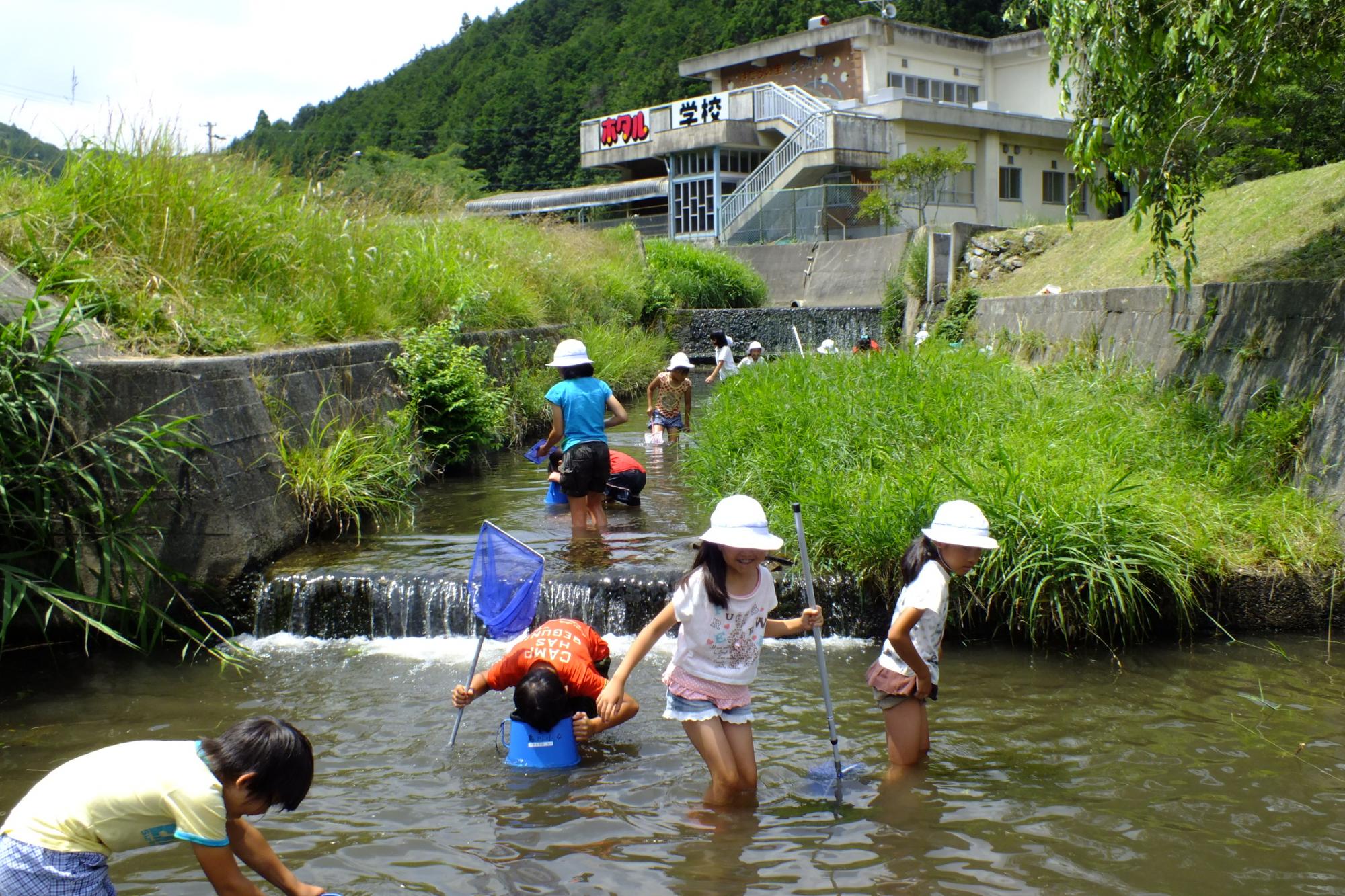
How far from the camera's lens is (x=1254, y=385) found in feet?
28.7

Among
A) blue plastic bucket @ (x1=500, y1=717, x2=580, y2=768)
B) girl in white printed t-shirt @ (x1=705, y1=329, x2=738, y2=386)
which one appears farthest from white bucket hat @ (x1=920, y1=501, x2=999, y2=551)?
girl in white printed t-shirt @ (x1=705, y1=329, x2=738, y2=386)

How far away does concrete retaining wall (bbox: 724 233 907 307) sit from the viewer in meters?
26.1

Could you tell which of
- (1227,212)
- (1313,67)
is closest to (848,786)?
(1313,67)

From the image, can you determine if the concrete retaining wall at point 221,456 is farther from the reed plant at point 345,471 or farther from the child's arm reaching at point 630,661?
the child's arm reaching at point 630,661

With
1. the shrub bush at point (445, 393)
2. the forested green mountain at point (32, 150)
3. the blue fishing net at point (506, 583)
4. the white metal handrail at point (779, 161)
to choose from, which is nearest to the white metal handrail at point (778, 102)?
the white metal handrail at point (779, 161)

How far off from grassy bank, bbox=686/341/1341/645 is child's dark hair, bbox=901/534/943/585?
79.9 inches

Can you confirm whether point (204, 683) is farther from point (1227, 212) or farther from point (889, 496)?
point (1227, 212)

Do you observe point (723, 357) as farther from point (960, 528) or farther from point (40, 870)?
point (40, 870)

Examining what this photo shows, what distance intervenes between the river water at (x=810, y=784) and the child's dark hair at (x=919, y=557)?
0.99m

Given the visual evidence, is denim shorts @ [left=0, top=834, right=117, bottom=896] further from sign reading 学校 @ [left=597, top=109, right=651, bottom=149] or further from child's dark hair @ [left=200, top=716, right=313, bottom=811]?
sign reading 学校 @ [left=597, top=109, right=651, bottom=149]

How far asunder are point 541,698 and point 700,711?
2.80 feet

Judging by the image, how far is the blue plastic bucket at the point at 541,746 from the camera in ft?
17.1

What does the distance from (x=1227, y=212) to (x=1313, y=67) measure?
378 centimetres

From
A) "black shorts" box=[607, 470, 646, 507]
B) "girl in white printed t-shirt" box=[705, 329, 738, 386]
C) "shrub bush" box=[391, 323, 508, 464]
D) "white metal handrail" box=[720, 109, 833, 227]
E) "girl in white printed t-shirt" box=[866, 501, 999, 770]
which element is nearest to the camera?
"girl in white printed t-shirt" box=[866, 501, 999, 770]
